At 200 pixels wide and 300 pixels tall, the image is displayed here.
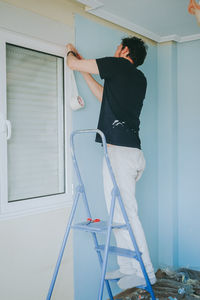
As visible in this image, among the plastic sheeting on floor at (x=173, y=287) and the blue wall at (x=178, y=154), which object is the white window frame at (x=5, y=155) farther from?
the blue wall at (x=178, y=154)

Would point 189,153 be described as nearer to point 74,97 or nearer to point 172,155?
point 172,155

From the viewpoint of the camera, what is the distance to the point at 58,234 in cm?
259

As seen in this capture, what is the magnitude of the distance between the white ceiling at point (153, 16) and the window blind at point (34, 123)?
2.24 ft

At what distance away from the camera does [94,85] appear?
281 cm

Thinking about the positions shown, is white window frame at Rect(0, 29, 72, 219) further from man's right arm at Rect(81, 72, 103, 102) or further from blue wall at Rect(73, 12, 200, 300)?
blue wall at Rect(73, 12, 200, 300)

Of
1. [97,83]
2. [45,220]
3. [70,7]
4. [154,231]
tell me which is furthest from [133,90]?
[154,231]

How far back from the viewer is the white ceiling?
2.84m

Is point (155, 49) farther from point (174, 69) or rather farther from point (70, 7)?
point (70, 7)

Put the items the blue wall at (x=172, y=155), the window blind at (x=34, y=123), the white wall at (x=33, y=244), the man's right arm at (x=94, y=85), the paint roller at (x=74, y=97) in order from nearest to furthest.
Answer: the white wall at (x=33, y=244), the window blind at (x=34, y=123), the paint roller at (x=74, y=97), the man's right arm at (x=94, y=85), the blue wall at (x=172, y=155)

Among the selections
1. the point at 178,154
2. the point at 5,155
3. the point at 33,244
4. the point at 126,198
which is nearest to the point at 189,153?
the point at 178,154

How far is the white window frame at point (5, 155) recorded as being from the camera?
2230mm

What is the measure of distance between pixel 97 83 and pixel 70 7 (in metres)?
0.63

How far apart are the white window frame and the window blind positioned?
4cm

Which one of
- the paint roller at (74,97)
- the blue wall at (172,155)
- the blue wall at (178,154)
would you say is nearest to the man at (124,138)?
the paint roller at (74,97)
